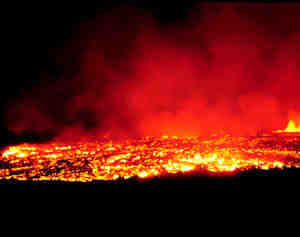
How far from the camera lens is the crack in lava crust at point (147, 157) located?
87.7 inches

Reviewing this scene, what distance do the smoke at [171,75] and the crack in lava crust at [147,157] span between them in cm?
90

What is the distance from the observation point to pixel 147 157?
2.63m

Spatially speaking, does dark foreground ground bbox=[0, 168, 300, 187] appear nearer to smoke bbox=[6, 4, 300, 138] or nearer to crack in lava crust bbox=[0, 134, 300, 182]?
crack in lava crust bbox=[0, 134, 300, 182]

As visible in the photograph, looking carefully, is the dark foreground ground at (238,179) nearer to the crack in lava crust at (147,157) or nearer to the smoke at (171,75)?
the crack in lava crust at (147,157)

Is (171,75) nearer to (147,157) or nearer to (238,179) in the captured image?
(147,157)

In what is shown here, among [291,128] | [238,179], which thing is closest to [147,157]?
[238,179]

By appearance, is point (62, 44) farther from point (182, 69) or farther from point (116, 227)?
point (116, 227)

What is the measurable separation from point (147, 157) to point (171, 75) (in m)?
2.24

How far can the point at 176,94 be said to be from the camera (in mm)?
4449

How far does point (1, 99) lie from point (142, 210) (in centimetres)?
359

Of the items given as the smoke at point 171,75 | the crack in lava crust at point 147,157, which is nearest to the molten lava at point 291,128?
the smoke at point 171,75

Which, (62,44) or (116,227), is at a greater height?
(62,44)

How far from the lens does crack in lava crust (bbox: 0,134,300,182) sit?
223 cm

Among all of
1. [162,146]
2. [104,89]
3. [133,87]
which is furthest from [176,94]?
[162,146]
